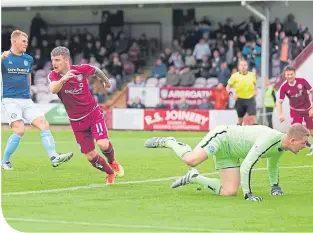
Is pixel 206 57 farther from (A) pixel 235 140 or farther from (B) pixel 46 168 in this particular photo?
(A) pixel 235 140

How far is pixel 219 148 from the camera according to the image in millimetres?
12742

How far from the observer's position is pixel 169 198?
12.9 meters

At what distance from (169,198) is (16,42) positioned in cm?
511

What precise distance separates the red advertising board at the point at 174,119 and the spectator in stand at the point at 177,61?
4645 mm

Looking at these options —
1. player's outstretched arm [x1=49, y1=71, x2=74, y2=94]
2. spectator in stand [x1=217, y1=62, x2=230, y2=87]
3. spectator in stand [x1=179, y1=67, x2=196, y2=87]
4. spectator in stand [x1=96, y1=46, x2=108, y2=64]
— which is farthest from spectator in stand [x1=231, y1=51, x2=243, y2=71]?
player's outstretched arm [x1=49, y1=71, x2=74, y2=94]

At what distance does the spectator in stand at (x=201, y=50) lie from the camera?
122 ft

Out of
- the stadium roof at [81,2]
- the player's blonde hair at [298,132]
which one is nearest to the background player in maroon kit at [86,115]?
the player's blonde hair at [298,132]

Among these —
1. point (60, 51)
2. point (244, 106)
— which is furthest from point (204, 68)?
point (60, 51)

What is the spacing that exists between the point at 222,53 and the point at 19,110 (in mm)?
20675

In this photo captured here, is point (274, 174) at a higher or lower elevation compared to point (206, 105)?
higher

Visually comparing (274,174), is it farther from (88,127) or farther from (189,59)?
(189,59)

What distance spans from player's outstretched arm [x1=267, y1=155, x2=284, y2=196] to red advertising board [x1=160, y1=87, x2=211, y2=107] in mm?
21379

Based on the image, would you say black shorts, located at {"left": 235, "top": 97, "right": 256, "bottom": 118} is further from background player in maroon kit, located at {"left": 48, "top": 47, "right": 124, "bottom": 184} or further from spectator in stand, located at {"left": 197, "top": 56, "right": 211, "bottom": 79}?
background player in maroon kit, located at {"left": 48, "top": 47, "right": 124, "bottom": 184}

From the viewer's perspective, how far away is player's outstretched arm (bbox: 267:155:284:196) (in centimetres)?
1291
